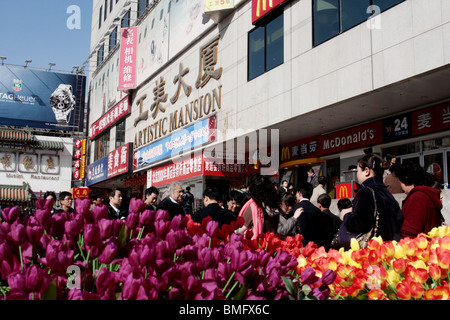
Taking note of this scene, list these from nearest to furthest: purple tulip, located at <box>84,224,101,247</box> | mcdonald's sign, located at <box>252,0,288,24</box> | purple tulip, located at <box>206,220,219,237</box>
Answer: purple tulip, located at <box>84,224,101,247</box> → purple tulip, located at <box>206,220,219,237</box> → mcdonald's sign, located at <box>252,0,288,24</box>

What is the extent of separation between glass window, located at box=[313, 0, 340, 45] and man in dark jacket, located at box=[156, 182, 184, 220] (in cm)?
701

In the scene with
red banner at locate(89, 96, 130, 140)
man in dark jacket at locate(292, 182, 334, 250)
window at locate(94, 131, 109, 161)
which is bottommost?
man in dark jacket at locate(292, 182, 334, 250)

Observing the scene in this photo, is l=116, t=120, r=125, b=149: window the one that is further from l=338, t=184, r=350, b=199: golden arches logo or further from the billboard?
l=338, t=184, r=350, b=199: golden arches logo

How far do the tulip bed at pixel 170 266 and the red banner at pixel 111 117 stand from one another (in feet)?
87.1

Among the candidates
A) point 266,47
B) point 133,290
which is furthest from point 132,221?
point 266,47

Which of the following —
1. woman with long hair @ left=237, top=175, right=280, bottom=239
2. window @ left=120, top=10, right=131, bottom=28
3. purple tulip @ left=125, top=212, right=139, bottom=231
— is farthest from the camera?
window @ left=120, top=10, right=131, bottom=28

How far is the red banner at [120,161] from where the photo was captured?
26672 millimetres

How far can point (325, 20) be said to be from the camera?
40.5 ft

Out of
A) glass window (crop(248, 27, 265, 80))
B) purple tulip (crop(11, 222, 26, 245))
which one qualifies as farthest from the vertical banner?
purple tulip (crop(11, 222, 26, 245))

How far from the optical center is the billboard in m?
44.3

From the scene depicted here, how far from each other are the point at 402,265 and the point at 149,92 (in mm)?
24051

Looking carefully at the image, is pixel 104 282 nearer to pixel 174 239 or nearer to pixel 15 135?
pixel 174 239

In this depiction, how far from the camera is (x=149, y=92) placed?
2484 centimetres
